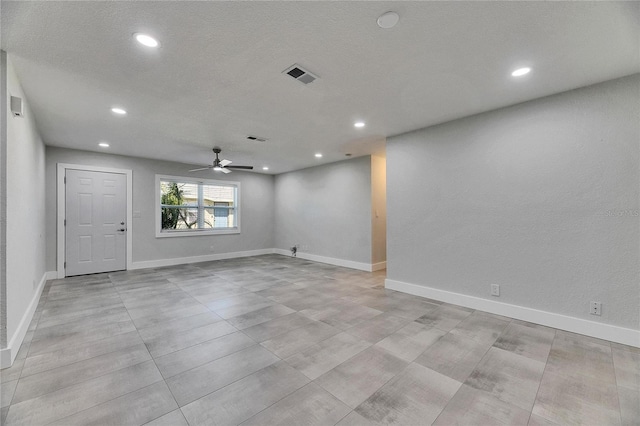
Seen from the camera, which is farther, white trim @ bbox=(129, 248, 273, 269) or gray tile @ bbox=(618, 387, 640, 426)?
white trim @ bbox=(129, 248, 273, 269)

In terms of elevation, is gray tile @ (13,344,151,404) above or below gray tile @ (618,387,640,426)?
above

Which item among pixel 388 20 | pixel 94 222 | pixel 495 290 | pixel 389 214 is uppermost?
pixel 388 20

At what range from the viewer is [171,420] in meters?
1.60

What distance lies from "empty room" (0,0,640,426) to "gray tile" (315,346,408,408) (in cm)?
2

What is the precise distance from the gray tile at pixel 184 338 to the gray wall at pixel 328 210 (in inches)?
147

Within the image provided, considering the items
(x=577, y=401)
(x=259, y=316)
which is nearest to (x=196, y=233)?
(x=259, y=316)

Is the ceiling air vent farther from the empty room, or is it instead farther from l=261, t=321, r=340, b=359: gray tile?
l=261, t=321, r=340, b=359: gray tile

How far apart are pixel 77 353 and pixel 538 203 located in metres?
4.99

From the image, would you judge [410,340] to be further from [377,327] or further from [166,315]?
[166,315]

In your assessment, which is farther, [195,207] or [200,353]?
[195,207]

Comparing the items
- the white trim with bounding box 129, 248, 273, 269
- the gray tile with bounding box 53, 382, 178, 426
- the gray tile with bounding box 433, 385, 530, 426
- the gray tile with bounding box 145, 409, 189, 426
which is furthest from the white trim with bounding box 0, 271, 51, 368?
the gray tile with bounding box 433, 385, 530, 426

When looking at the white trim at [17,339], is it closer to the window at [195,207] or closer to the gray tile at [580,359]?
the window at [195,207]

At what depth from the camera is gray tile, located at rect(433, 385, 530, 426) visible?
1607 mm

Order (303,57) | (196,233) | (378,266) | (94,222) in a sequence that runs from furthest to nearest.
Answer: (196,233)
(378,266)
(94,222)
(303,57)
